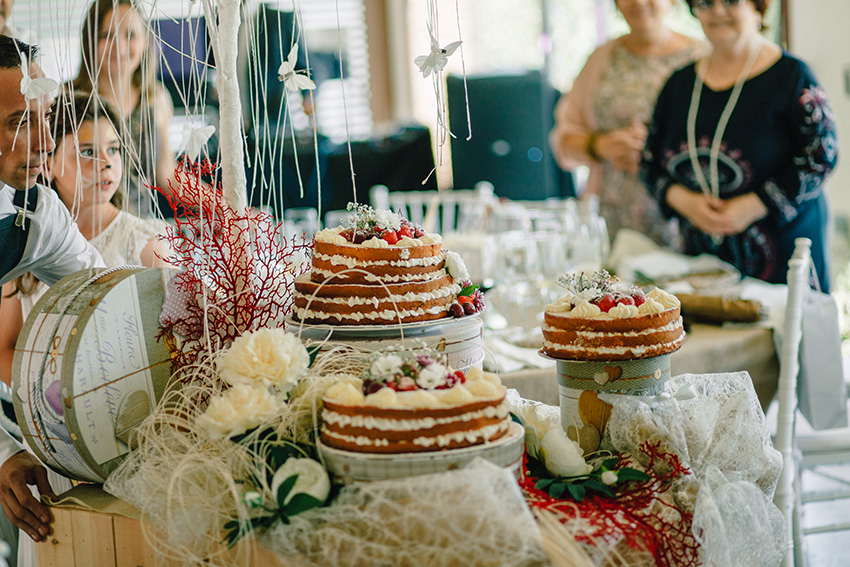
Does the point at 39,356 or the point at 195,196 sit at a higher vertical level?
the point at 195,196

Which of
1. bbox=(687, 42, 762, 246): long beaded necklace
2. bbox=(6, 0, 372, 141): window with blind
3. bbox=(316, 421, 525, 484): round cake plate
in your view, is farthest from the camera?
bbox=(6, 0, 372, 141): window with blind

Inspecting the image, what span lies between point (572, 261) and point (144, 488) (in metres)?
1.70

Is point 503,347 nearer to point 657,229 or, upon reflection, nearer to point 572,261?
point 572,261

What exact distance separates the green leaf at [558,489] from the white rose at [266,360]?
35cm

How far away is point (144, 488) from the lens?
3.46 ft

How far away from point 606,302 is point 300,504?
53 cm

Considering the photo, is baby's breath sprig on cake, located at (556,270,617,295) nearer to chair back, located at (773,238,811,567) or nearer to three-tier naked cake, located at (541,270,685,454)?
three-tier naked cake, located at (541,270,685,454)

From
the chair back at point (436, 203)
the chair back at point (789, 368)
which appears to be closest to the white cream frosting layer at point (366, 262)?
the chair back at point (789, 368)

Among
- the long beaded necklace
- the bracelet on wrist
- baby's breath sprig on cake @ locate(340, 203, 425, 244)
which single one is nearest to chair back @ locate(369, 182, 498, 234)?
the bracelet on wrist

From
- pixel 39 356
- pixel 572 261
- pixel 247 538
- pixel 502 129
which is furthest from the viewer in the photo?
pixel 502 129

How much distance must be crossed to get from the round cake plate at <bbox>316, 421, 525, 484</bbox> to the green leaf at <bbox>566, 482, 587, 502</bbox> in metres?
0.12

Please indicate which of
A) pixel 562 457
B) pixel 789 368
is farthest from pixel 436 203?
pixel 562 457

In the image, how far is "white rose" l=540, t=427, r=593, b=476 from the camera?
108 cm

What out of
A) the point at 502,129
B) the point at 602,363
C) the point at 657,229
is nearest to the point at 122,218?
the point at 602,363
